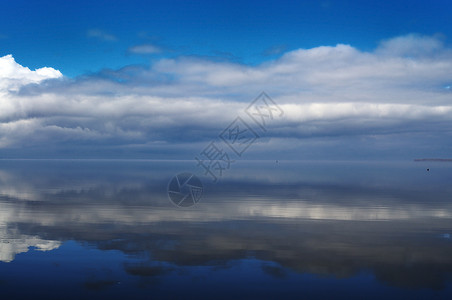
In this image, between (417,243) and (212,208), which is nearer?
(417,243)

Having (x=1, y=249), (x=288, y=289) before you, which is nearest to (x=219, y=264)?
(x=288, y=289)

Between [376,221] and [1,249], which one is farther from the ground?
[1,249]

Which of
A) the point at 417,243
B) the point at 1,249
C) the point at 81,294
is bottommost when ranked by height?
the point at 417,243

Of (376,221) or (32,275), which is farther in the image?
(376,221)

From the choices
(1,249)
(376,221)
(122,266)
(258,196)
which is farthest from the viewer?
(258,196)

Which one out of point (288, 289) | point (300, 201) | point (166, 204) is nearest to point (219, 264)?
point (288, 289)

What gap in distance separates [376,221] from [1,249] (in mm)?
33594

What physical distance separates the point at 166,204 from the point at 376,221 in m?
26.5

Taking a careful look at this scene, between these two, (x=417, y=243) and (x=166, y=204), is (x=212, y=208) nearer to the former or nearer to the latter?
(x=166, y=204)

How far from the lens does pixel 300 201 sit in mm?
55344

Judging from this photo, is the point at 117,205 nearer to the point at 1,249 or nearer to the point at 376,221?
the point at 1,249

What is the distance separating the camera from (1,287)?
19.5m

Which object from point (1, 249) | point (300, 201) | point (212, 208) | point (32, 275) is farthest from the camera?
point (300, 201)

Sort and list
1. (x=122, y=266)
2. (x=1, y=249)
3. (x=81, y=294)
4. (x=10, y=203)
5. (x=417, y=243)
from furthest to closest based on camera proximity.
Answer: (x=10, y=203) < (x=417, y=243) < (x=1, y=249) < (x=122, y=266) < (x=81, y=294)
